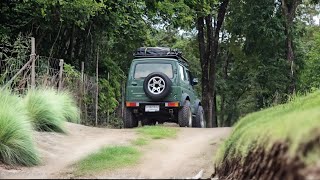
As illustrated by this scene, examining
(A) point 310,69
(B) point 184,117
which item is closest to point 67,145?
(B) point 184,117

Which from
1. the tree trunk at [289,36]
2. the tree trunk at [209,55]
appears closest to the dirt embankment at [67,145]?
the tree trunk at [289,36]

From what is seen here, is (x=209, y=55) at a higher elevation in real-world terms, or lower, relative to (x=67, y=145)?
higher

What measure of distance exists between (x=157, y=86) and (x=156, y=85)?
4 centimetres

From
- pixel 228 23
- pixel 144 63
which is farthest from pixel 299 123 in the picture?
pixel 228 23

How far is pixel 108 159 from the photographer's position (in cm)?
812

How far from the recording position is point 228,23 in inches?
1119

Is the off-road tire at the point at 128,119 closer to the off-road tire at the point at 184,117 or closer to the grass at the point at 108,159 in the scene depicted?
the off-road tire at the point at 184,117

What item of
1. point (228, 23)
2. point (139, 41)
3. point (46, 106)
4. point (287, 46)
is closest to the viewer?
point (46, 106)

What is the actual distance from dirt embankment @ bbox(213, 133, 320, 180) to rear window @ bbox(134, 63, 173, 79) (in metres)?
8.75

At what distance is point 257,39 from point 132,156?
58.6 feet

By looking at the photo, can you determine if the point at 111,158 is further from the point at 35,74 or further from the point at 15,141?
the point at 35,74

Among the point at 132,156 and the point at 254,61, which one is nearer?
the point at 132,156

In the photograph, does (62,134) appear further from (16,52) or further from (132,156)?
(16,52)

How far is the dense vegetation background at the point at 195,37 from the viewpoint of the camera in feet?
56.6
